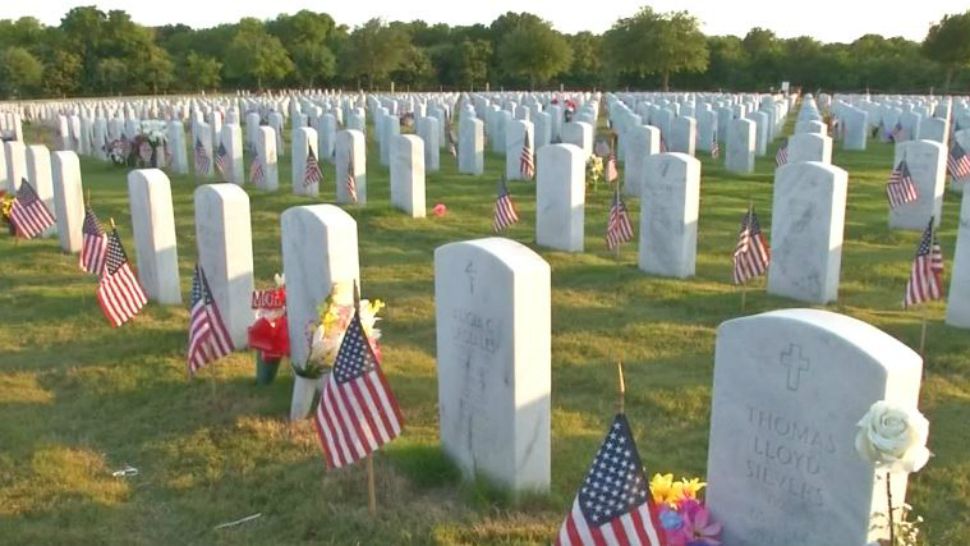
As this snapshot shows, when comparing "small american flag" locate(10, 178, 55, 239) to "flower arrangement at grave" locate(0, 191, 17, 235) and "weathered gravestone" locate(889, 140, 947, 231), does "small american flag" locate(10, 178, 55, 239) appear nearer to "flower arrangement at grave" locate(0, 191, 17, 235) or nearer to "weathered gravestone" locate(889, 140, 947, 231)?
"flower arrangement at grave" locate(0, 191, 17, 235)

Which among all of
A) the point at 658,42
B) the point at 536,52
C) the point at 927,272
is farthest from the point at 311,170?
the point at 536,52

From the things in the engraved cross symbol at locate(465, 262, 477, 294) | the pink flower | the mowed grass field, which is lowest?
the mowed grass field

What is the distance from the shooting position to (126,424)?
→ 6.67m

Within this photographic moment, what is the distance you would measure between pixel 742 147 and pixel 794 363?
1722 cm

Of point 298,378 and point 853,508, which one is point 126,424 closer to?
point 298,378

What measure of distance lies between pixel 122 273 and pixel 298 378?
2.83 meters

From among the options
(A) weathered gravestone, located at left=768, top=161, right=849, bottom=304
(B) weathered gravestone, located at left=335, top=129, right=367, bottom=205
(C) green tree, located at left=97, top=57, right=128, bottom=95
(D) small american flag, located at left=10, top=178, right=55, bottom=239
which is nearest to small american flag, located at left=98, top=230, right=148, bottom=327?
(D) small american flag, located at left=10, top=178, right=55, bottom=239

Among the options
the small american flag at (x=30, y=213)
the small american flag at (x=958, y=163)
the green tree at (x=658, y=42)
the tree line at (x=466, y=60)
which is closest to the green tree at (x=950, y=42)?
the tree line at (x=466, y=60)

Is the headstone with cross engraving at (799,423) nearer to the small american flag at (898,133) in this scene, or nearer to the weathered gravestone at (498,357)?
the weathered gravestone at (498,357)

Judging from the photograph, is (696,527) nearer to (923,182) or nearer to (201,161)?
(923,182)

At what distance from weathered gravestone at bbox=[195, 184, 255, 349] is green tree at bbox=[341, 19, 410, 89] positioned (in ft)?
184

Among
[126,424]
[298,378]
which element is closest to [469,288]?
[298,378]

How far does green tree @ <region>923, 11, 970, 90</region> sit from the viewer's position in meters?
48.1

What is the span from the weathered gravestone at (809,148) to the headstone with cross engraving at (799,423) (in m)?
11.7
